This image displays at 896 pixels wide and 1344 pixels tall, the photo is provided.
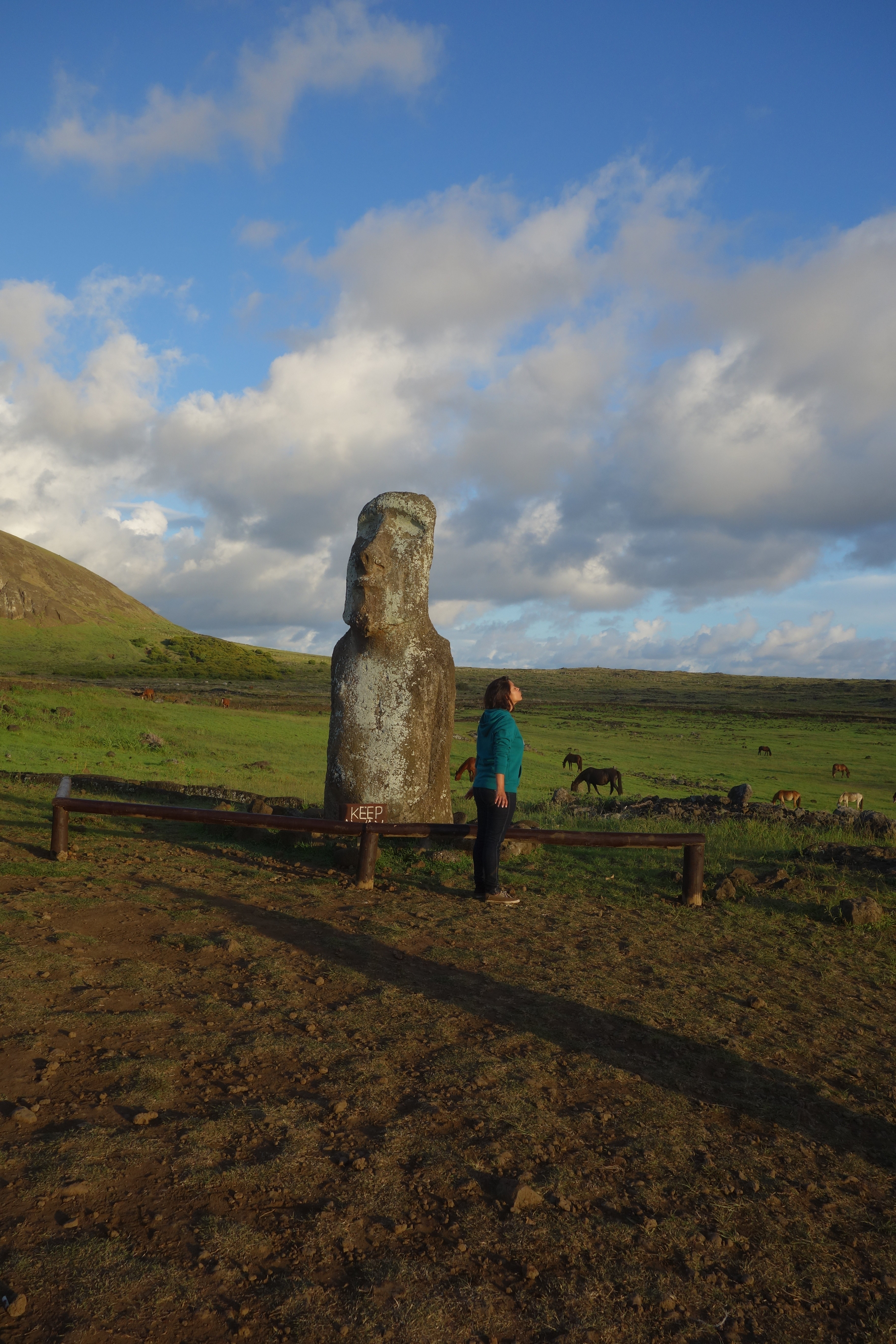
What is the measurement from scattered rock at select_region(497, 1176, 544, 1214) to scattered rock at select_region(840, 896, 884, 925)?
18.4ft

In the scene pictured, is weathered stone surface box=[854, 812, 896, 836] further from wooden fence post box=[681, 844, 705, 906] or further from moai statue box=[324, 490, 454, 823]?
moai statue box=[324, 490, 454, 823]

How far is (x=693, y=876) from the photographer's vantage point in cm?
871

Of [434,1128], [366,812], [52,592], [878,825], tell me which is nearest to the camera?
[434,1128]

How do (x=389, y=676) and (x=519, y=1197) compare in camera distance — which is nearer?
(x=519, y=1197)

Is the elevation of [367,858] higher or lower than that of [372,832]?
lower

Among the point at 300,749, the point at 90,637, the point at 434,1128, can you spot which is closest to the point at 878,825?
the point at 434,1128

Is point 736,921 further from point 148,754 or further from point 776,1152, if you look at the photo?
point 148,754

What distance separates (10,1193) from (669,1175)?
276 cm

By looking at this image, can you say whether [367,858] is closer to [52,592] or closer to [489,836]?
[489,836]

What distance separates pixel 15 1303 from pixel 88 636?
324 ft

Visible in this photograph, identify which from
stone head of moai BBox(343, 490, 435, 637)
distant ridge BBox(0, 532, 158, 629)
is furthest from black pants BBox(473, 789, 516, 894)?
distant ridge BBox(0, 532, 158, 629)

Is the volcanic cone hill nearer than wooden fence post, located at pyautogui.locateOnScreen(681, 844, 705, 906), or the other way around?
wooden fence post, located at pyautogui.locateOnScreen(681, 844, 705, 906)

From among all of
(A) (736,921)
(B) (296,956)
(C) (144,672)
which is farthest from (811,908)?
(C) (144,672)

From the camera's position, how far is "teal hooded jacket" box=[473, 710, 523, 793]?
782 centimetres
